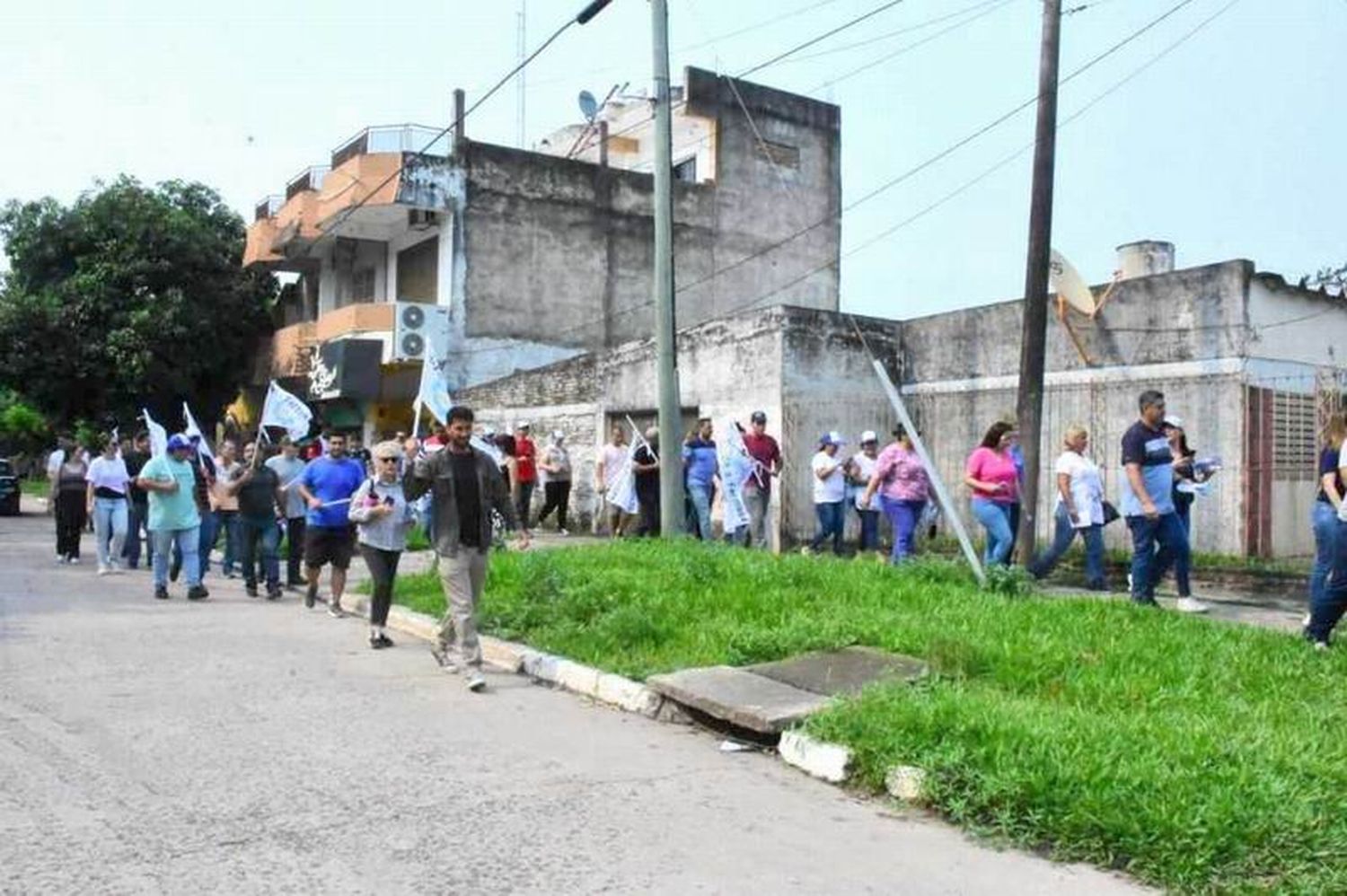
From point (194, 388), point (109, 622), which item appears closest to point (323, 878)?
point (109, 622)

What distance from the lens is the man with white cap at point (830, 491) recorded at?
13.4 meters

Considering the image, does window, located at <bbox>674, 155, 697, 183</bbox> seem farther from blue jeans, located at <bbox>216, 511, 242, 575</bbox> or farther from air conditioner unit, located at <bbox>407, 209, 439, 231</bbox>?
blue jeans, located at <bbox>216, 511, 242, 575</bbox>

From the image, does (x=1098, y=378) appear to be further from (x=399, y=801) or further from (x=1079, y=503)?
(x=399, y=801)

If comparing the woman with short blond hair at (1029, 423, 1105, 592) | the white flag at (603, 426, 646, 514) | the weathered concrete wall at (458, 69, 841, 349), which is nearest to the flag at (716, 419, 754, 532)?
the white flag at (603, 426, 646, 514)

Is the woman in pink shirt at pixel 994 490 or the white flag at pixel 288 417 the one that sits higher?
the white flag at pixel 288 417

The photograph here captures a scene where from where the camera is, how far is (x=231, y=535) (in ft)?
46.5

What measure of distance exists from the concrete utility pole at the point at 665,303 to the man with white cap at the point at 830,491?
1756mm

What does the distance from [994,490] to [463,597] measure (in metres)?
5.02

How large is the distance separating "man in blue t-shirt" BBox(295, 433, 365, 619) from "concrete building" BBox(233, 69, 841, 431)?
1450 centimetres

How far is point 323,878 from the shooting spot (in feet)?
13.4

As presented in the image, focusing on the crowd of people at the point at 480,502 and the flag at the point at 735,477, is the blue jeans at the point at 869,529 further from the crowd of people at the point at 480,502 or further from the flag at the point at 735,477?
the flag at the point at 735,477

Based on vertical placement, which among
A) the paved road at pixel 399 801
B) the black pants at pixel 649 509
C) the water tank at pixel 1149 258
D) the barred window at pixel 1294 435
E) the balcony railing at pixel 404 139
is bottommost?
the paved road at pixel 399 801

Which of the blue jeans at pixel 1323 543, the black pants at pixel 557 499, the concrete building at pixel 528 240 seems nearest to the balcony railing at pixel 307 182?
the concrete building at pixel 528 240

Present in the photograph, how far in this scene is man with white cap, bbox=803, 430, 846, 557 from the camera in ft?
43.9
